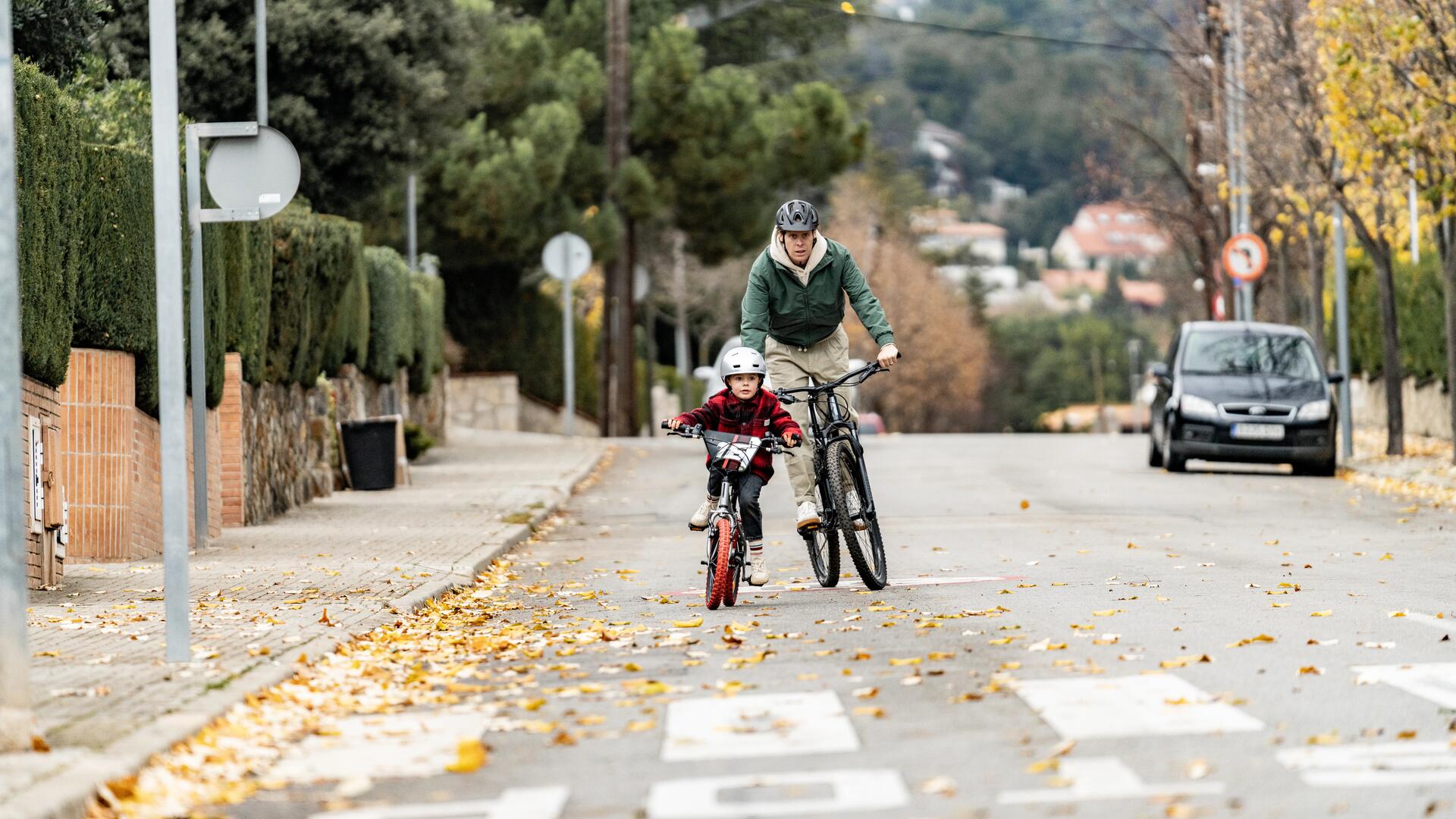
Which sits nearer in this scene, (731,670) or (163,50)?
(731,670)

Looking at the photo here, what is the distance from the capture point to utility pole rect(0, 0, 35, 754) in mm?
7020

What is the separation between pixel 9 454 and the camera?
7.14 meters

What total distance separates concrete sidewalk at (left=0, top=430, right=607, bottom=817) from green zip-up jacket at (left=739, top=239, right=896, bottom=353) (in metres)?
2.28

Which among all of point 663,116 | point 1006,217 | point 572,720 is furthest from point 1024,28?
point 572,720

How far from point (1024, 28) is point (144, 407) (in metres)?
153

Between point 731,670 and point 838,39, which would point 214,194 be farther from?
point 838,39

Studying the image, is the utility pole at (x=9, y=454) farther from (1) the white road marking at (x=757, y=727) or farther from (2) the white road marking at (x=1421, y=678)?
(2) the white road marking at (x=1421, y=678)

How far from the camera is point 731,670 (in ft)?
28.3

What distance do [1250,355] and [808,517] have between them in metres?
14.8

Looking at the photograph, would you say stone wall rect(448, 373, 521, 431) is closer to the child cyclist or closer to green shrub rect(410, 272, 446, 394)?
green shrub rect(410, 272, 446, 394)

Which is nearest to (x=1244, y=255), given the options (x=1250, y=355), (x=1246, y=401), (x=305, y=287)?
(x=1250, y=355)

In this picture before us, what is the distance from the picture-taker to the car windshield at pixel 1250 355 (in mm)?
24938

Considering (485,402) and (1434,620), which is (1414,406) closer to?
(485,402)

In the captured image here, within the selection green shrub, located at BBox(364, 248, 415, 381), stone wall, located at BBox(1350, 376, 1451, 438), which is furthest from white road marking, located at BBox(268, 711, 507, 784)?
stone wall, located at BBox(1350, 376, 1451, 438)
